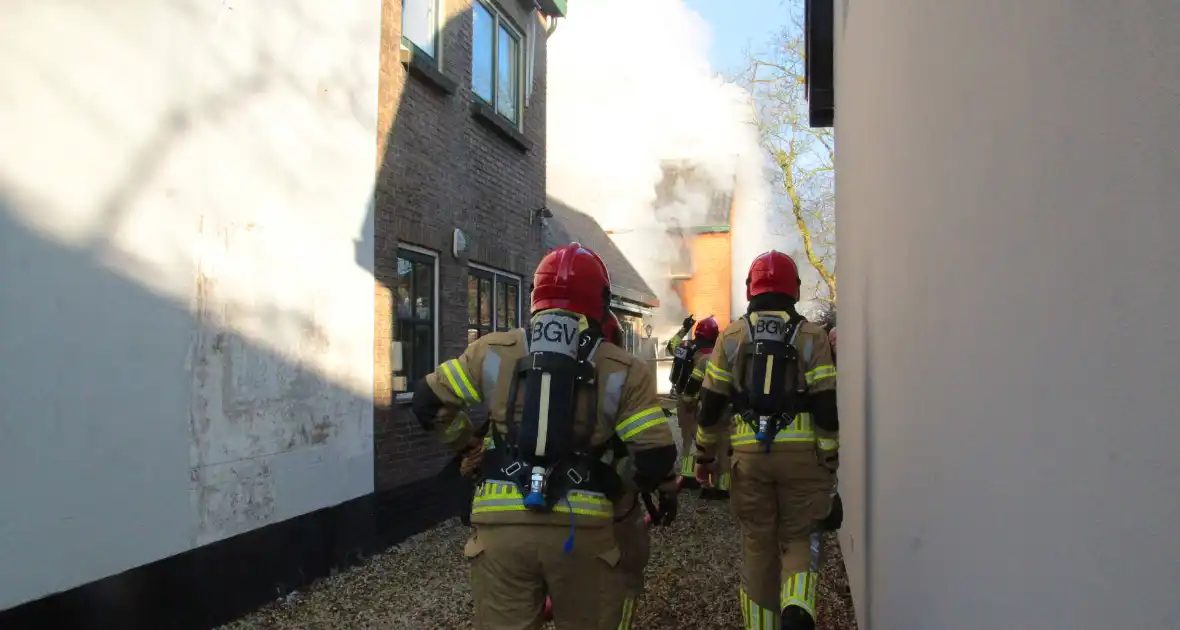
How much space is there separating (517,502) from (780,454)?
1877 mm

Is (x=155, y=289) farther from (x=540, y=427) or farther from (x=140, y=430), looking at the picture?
(x=540, y=427)


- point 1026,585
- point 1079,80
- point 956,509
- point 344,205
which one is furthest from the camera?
point 344,205

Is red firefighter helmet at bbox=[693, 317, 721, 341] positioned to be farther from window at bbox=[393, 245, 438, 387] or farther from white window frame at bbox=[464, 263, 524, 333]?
window at bbox=[393, 245, 438, 387]

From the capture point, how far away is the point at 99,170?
395 centimetres

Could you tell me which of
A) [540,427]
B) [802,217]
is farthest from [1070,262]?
[802,217]

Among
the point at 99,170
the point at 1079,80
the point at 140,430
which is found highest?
the point at 99,170

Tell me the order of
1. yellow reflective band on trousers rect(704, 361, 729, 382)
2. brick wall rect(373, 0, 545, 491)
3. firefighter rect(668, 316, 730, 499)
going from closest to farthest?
yellow reflective band on trousers rect(704, 361, 729, 382)
brick wall rect(373, 0, 545, 491)
firefighter rect(668, 316, 730, 499)

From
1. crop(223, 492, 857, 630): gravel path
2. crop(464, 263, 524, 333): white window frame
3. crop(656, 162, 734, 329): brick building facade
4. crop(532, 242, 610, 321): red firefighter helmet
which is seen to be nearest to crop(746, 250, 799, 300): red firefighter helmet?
crop(532, 242, 610, 321): red firefighter helmet

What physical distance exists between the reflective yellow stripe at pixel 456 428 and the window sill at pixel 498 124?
5.27m

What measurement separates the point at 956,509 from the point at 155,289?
12.6 ft

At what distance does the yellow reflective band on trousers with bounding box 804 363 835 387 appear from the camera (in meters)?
4.46

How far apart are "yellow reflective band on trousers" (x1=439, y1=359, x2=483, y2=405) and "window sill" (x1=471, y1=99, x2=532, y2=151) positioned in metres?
5.45

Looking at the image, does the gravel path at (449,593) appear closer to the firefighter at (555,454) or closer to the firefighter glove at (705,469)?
the firefighter glove at (705,469)

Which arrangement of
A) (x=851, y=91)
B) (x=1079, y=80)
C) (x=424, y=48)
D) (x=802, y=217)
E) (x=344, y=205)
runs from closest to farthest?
1. (x=1079, y=80)
2. (x=851, y=91)
3. (x=344, y=205)
4. (x=424, y=48)
5. (x=802, y=217)
